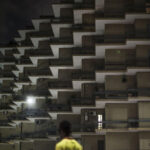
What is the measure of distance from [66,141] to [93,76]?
101 ft

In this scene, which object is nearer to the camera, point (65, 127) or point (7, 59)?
point (65, 127)

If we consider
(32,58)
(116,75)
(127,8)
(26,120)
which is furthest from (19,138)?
(127,8)

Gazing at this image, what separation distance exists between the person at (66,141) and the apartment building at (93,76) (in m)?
26.1

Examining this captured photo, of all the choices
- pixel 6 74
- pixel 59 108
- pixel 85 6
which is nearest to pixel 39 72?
pixel 59 108

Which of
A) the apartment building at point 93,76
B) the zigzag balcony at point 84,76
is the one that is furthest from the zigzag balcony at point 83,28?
the zigzag balcony at point 84,76

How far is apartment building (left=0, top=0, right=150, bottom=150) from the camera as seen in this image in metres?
35.5

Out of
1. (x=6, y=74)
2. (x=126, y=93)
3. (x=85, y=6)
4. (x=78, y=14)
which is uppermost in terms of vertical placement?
(x=85, y=6)

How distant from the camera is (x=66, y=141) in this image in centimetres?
831

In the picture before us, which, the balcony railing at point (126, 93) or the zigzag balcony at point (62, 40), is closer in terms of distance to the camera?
the balcony railing at point (126, 93)

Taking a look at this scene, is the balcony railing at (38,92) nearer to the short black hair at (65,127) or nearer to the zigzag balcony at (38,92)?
the zigzag balcony at (38,92)

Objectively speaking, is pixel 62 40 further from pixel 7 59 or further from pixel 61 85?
pixel 7 59

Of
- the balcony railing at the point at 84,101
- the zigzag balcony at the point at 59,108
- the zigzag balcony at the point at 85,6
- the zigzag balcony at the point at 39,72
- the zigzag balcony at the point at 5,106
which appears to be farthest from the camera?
the zigzag balcony at the point at 5,106

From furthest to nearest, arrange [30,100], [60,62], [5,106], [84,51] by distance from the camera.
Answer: [5,106] → [30,100] → [60,62] → [84,51]

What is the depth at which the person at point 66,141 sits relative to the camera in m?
8.23
